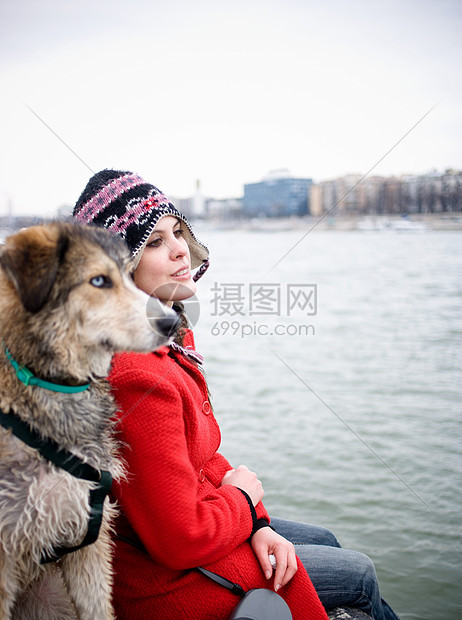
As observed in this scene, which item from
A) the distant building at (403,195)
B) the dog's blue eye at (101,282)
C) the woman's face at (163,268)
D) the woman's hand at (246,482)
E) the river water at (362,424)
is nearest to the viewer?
the dog's blue eye at (101,282)

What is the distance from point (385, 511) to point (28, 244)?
4928 mm

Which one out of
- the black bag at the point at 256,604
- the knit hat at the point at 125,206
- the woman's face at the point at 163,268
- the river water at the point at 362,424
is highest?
the knit hat at the point at 125,206

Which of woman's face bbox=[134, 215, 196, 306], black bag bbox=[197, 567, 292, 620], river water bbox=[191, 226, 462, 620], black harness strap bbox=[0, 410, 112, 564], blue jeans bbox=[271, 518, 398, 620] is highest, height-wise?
woman's face bbox=[134, 215, 196, 306]

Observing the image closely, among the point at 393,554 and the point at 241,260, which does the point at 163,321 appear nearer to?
the point at 393,554

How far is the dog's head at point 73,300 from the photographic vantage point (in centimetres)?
158

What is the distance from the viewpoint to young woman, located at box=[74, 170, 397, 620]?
1785 millimetres

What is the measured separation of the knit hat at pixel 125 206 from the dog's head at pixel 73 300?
17.3 inches

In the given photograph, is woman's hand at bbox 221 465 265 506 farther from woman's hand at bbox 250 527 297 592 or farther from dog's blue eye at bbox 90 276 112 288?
dog's blue eye at bbox 90 276 112 288

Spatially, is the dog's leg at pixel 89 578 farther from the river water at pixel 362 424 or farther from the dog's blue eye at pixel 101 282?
the river water at pixel 362 424

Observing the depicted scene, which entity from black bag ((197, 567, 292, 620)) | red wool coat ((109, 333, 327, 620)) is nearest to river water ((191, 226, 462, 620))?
red wool coat ((109, 333, 327, 620))

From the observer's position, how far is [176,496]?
69.5 inches

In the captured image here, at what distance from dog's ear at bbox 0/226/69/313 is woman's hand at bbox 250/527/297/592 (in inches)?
48.8

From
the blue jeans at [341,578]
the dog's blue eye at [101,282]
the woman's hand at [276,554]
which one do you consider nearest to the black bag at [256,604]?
the woman's hand at [276,554]

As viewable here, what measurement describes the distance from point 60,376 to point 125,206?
912mm
